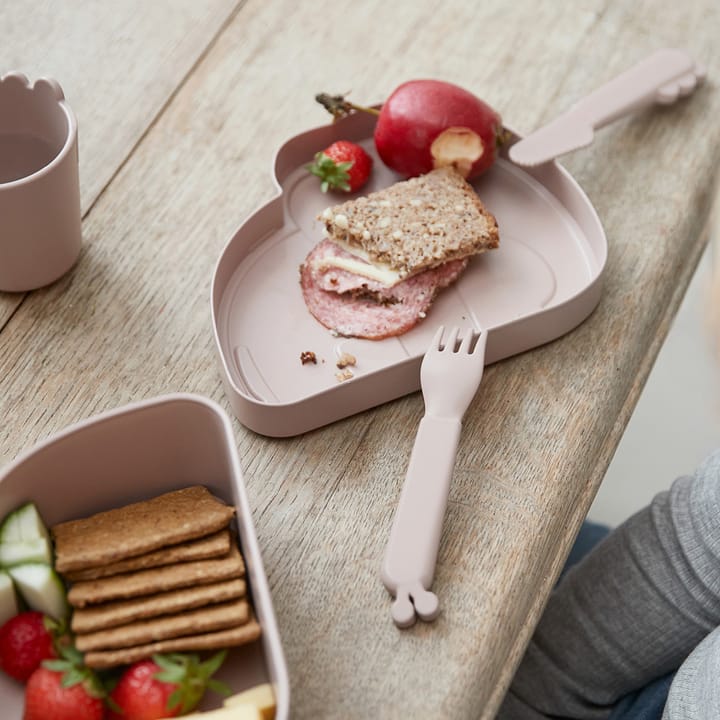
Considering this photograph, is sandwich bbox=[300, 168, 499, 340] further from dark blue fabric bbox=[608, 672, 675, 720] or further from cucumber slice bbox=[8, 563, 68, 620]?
dark blue fabric bbox=[608, 672, 675, 720]

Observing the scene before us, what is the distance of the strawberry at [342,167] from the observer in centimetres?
105

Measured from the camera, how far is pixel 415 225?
3.31 ft

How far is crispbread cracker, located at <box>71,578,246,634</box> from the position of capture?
2.34ft

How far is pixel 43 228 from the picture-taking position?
0.92 m

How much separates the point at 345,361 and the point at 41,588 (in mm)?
351

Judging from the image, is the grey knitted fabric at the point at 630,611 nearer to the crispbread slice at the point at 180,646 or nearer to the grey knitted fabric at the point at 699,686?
the grey knitted fabric at the point at 699,686

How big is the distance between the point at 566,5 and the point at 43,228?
76 centimetres

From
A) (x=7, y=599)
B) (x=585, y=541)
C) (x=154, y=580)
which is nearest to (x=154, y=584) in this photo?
(x=154, y=580)

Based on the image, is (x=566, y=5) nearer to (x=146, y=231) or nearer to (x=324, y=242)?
(x=324, y=242)

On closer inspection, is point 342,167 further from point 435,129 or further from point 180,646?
point 180,646

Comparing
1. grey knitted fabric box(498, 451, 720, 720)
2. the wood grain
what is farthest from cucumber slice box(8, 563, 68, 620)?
grey knitted fabric box(498, 451, 720, 720)

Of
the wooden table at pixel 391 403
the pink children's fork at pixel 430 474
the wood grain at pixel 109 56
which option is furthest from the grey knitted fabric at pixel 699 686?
the wood grain at pixel 109 56

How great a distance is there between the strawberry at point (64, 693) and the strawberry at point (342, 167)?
56 centimetres

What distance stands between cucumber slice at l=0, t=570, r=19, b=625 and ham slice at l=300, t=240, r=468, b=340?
1.28 feet
